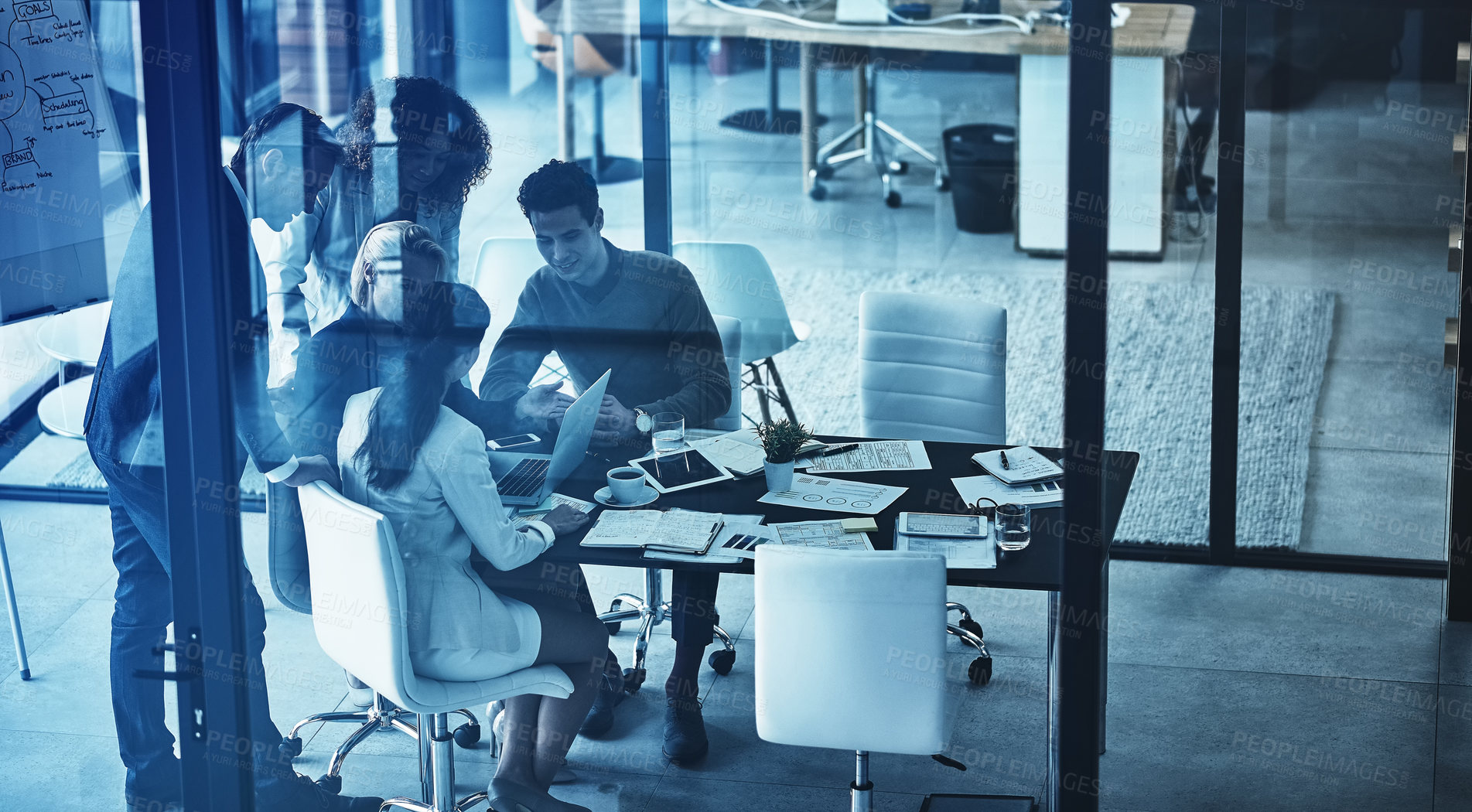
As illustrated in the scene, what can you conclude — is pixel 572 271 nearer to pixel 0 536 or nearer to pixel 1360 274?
pixel 0 536

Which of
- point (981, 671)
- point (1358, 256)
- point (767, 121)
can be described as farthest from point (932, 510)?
point (767, 121)

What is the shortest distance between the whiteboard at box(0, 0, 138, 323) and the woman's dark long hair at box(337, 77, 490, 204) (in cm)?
48

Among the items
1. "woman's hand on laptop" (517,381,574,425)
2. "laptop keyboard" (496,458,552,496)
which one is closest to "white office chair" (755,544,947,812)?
"laptop keyboard" (496,458,552,496)

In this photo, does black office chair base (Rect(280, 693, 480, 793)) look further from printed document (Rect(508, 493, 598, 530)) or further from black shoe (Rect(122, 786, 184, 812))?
printed document (Rect(508, 493, 598, 530))

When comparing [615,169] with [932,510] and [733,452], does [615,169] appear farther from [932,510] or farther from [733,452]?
[932,510]

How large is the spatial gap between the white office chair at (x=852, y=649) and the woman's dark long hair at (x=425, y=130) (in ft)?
4.08

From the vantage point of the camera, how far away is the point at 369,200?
3303mm

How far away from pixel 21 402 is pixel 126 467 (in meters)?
0.40

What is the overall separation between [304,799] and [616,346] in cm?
126

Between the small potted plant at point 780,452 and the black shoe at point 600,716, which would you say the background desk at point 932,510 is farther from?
the black shoe at point 600,716

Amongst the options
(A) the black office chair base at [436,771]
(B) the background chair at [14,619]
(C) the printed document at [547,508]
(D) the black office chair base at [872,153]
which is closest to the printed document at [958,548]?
(C) the printed document at [547,508]

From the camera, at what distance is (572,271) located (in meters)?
3.80

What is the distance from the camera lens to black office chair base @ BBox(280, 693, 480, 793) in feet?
11.6

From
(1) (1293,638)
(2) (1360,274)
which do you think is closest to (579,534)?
(1) (1293,638)
